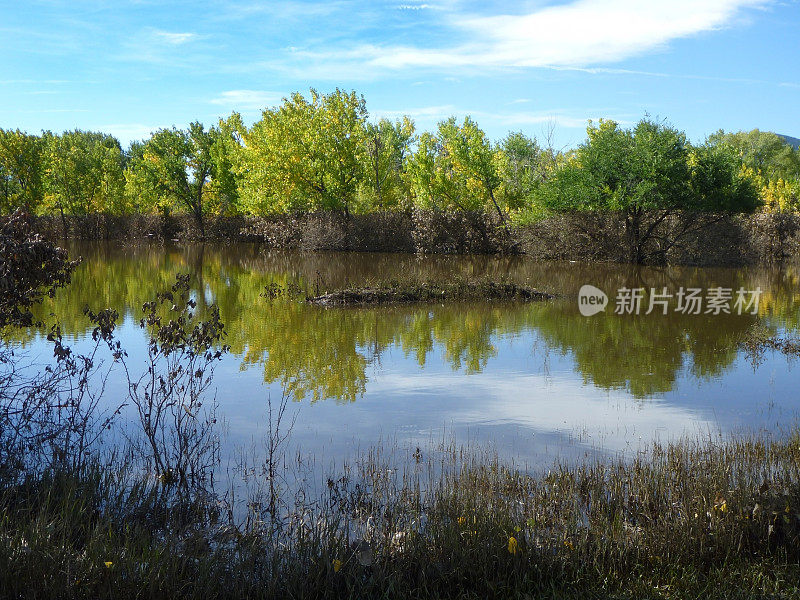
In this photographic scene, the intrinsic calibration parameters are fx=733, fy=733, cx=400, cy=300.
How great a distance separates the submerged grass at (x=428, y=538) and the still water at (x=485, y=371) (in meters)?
1.60

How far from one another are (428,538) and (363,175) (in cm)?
4268

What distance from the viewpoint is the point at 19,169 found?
2160 inches

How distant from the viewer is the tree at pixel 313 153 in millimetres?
46031

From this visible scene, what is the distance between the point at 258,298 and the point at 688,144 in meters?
23.9

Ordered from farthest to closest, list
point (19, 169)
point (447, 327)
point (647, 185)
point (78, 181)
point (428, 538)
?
point (78, 181) → point (19, 169) → point (647, 185) → point (447, 327) → point (428, 538)

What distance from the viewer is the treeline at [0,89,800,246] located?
3559 cm

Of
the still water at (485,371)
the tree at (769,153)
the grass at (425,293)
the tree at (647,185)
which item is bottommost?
Result: the still water at (485,371)

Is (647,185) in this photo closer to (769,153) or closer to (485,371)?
(485,371)

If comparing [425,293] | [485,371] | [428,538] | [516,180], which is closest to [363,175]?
[516,180]

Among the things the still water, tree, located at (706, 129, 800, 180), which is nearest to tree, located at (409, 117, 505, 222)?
the still water

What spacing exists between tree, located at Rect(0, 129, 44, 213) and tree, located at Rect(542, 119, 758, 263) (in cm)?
3939

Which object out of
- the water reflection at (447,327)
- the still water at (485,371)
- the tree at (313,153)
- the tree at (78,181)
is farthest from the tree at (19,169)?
the still water at (485,371)

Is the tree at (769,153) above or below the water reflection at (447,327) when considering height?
above

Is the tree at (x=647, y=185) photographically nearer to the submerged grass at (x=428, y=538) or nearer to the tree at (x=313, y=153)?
the tree at (x=313, y=153)
